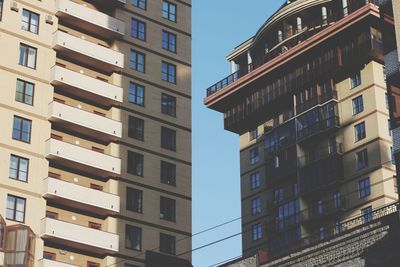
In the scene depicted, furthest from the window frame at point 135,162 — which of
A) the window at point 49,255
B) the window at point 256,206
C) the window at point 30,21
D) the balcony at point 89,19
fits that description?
the window at point 256,206

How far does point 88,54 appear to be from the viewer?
75875mm

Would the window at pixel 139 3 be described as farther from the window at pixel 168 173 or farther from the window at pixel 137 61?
the window at pixel 168 173

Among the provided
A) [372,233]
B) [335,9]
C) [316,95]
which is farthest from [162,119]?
[372,233]

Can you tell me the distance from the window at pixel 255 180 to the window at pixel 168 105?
21.7 m

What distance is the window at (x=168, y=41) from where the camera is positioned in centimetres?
8206

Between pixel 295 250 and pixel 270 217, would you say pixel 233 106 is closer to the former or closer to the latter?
pixel 270 217

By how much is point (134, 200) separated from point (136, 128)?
20.2 ft

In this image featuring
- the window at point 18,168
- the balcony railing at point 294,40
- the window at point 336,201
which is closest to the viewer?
the window at point 18,168

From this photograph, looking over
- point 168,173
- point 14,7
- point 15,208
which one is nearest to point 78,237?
point 15,208

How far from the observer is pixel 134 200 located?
74.4 metres

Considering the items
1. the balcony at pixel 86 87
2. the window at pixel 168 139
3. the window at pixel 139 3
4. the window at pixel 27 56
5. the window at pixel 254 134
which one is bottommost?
the window at pixel 168 139

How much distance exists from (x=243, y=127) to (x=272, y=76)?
23.8ft

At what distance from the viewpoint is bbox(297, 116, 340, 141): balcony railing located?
91.1m

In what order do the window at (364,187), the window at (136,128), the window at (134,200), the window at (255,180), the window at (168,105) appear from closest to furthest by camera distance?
the window at (134,200), the window at (136,128), the window at (168,105), the window at (364,187), the window at (255,180)
